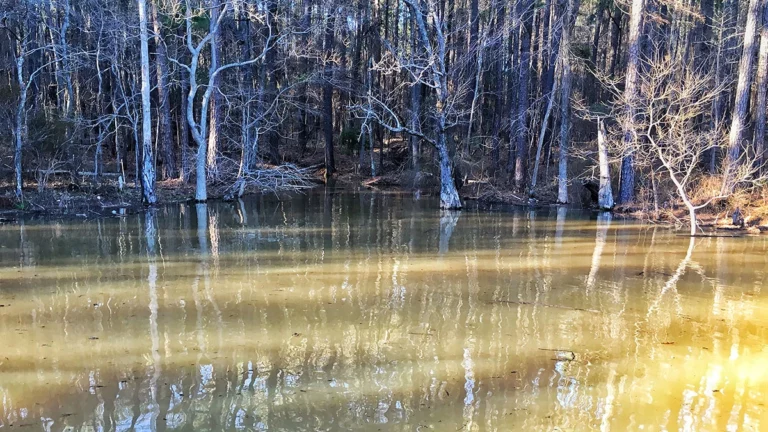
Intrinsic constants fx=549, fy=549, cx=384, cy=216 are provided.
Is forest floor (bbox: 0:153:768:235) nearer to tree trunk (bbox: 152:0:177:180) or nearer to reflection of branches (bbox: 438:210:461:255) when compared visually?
tree trunk (bbox: 152:0:177:180)

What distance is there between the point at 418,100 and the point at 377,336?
72.1 ft

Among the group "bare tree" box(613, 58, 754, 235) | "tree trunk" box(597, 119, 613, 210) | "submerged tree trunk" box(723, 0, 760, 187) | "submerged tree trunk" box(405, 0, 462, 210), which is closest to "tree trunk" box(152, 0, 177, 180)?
"submerged tree trunk" box(405, 0, 462, 210)

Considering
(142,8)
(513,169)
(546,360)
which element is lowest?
(546,360)

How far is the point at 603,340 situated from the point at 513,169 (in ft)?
64.9

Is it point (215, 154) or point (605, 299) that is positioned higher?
point (215, 154)

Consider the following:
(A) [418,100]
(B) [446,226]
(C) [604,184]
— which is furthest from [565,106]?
(A) [418,100]

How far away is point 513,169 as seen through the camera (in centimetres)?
2534

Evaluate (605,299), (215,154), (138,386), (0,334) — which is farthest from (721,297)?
(215,154)

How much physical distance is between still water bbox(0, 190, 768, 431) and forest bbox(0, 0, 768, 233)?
653 cm

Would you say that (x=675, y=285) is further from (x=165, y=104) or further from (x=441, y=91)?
(x=165, y=104)

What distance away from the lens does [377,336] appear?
20.5 ft

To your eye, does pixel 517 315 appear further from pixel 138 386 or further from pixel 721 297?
pixel 138 386

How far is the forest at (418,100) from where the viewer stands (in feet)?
56.5

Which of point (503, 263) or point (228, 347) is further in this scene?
point (503, 263)
